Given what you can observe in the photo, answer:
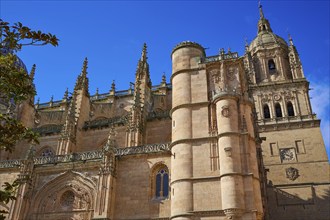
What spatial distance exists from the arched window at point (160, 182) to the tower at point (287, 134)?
11.0 meters

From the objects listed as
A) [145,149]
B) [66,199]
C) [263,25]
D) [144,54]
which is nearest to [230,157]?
[145,149]

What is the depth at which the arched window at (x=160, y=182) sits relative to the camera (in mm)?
20859

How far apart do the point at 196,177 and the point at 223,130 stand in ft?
10.2

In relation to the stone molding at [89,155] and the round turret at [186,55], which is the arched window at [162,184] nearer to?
the stone molding at [89,155]

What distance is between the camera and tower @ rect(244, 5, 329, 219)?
30531mm

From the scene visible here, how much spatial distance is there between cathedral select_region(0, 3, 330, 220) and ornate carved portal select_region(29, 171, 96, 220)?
2.5 inches

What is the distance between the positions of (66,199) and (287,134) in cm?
2215

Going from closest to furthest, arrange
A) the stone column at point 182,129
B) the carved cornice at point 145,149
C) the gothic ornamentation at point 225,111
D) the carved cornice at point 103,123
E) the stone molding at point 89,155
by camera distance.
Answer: the stone column at point 182,129 < the gothic ornamentation at point 225,111 < the carved cornice at point 145,149 < the stone molding at point 89,155 < the carved cornice at point 103,123

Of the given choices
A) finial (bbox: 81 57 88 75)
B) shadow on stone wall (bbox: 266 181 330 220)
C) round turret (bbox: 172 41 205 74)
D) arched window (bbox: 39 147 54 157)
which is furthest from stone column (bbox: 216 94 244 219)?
arched window (bbox: 39 147 54 157)

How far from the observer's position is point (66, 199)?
73.6 ft

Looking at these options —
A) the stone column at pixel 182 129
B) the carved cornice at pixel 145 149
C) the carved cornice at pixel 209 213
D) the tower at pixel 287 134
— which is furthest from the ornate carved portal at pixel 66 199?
the tower at pixel 287 134

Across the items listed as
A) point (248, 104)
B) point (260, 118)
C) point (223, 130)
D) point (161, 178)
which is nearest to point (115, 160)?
point (161, 178)

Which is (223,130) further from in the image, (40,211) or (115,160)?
(40,211)

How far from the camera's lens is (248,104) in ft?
71.1
